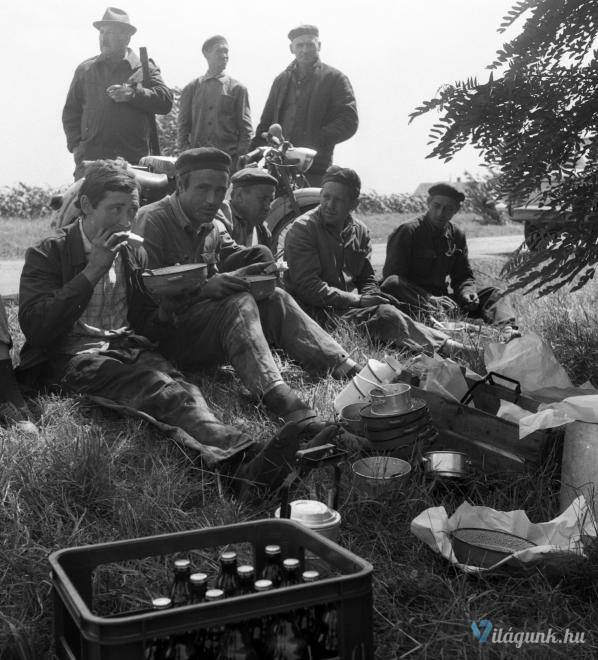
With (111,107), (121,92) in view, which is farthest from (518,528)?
(111,107)

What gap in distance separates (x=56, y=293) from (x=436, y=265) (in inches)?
137

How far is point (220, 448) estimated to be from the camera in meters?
3.18

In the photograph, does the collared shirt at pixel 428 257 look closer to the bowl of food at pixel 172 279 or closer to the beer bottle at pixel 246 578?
the bowl of food at pixel 172 279

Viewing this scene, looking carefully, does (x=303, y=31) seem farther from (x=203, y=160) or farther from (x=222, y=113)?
(x=203, y=160)

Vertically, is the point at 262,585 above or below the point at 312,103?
below

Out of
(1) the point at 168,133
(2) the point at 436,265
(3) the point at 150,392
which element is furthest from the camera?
(1) the point at 168,133

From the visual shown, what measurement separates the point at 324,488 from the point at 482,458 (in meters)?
0.64

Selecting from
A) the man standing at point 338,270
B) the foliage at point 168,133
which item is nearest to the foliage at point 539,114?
the man standing at point 338,270

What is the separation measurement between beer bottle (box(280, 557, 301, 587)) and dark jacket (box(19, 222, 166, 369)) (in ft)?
6.28

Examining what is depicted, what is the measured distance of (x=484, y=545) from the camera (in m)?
2.48

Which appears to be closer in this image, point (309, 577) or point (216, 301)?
point (309, 577)

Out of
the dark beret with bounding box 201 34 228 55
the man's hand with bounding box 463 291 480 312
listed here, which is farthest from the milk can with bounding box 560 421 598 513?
the dark beret with bounding box 201 34 228 55

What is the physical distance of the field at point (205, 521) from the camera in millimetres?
2182

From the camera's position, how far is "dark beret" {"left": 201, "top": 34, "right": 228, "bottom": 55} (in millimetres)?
7945
